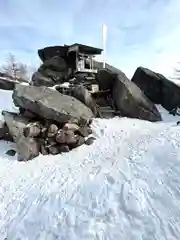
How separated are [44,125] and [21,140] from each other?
1.42 m

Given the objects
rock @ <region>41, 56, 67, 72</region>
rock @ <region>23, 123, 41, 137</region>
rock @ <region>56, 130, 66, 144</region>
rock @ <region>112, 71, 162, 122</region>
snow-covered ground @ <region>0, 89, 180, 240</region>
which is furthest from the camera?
rock @ <region>41, 56, 67, 72</region>

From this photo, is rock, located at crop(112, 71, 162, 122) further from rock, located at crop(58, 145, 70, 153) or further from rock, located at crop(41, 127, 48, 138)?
rock, located at crop(41, 127, 48, 138)

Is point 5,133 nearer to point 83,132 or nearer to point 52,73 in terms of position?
point 83,132

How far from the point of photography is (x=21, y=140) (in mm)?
9000

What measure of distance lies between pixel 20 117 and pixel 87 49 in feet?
45.4

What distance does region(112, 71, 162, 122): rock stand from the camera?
1246cm

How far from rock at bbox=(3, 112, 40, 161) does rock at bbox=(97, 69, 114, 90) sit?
7.03 m

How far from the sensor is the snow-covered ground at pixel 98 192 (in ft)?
15.3

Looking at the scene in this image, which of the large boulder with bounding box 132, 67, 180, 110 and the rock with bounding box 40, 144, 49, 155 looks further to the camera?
the large boulder with bounding box 132, 67, 180, 110

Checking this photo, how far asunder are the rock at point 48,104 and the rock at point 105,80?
14.4 feet

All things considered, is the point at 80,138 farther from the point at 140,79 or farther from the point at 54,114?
the point at 140,79

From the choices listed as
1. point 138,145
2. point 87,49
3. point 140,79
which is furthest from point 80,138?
point 87,49

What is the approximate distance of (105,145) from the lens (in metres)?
9.38

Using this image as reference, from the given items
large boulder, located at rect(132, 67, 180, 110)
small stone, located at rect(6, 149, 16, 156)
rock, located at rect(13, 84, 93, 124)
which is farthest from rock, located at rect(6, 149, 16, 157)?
large boulder, located at rect(132, 67, 180, 110)
